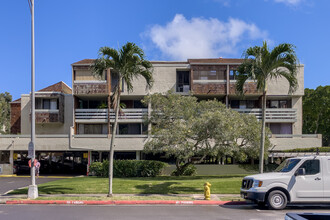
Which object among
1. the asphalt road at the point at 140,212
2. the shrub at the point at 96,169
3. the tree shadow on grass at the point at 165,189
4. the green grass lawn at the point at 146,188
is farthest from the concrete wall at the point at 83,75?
the asphalt road at the point at 140,212

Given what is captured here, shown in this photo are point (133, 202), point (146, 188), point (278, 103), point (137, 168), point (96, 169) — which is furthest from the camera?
point (278, 103)

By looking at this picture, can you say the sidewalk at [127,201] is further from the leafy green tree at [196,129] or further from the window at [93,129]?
the window at [93,129]

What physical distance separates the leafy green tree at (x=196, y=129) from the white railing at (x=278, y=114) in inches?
313

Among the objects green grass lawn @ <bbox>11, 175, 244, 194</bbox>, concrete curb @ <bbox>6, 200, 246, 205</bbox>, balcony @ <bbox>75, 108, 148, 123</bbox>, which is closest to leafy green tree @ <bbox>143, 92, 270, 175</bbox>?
green grass lawn @ <bbox>11, 175, 244, 194</bbox>

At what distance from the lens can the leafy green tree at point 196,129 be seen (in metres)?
22.1

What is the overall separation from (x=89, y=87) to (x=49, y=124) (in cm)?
666

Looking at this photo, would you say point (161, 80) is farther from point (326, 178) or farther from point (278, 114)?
point (326, 178)

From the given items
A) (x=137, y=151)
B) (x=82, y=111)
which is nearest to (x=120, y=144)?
(x=137, y=151)

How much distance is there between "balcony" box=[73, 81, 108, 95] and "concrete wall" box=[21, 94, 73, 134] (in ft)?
9.87

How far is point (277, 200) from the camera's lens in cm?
1315

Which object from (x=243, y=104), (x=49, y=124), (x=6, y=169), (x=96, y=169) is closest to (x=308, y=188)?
(x=96, y=169)

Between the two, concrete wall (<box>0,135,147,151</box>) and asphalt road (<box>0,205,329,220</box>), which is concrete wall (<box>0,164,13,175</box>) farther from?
asphalt road (<box>0,205,329,220</box>)

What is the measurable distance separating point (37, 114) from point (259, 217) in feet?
93.0

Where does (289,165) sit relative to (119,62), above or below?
below
